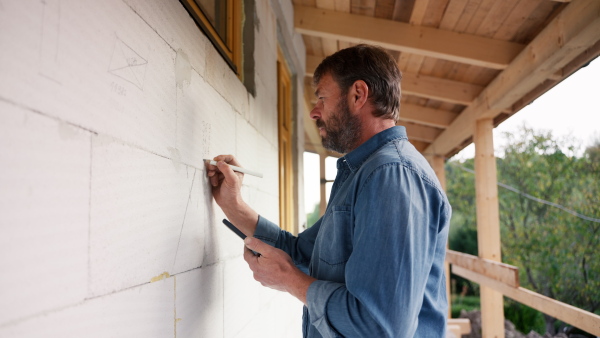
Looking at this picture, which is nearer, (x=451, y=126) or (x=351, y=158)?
(x=351, y=158)

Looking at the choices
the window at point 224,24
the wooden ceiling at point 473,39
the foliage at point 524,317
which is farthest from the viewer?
the foliage at point 524,317

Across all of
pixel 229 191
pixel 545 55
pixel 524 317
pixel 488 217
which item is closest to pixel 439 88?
pixel 488 217

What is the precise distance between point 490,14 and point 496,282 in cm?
256

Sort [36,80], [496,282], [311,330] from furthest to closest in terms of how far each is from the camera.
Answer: [496,282]
[311,330]
[36,80]

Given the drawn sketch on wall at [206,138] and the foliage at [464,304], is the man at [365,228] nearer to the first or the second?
the drawn sketch on wall at [206,138]

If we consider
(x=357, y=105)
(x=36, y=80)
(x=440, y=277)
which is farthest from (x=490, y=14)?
(x=36, y=80)

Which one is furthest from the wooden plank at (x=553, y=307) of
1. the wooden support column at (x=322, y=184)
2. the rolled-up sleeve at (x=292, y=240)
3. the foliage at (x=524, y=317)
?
the foliage at (x=524, y=317)

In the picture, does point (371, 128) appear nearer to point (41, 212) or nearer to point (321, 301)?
point (321, 301)

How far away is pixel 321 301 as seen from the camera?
50.1 inches

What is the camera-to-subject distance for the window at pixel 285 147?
3.74 meters

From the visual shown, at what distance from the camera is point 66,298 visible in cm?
82

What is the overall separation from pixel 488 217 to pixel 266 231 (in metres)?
3.84

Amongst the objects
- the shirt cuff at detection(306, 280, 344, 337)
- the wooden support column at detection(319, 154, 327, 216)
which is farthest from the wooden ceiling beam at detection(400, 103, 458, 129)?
the shirt cuff at detection(306, 280, 344, 337)

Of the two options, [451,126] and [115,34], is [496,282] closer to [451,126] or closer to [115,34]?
[451,126]
